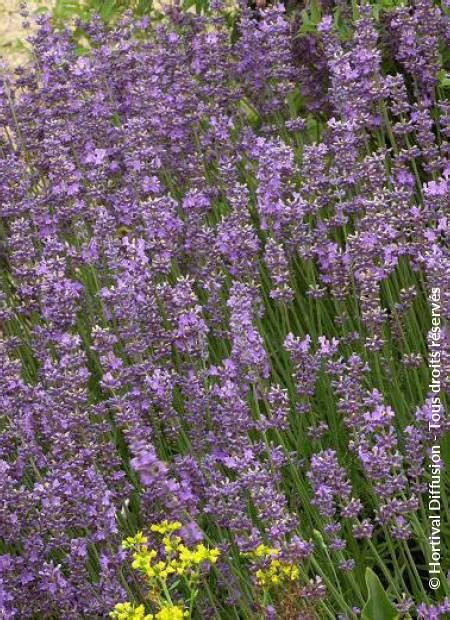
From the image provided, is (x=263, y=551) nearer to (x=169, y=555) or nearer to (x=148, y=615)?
(x=169, y=555)

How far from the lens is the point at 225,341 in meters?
4.24

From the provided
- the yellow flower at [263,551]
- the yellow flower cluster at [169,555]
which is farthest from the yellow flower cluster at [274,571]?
the yellow flower cluster at [169,555]

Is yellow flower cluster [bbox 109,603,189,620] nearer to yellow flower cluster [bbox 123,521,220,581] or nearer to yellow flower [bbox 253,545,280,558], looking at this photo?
yellow flower cluster [bbox 123,521,220,581]

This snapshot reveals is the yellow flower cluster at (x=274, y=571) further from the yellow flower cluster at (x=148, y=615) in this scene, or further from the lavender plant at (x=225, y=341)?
the yellow flower cluster at (x=148, y=615)

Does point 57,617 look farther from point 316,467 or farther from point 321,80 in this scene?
point 321,80

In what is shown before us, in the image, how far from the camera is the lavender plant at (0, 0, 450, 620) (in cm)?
305

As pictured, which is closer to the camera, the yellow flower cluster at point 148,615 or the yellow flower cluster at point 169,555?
the yellow flower cluster at point 148,615

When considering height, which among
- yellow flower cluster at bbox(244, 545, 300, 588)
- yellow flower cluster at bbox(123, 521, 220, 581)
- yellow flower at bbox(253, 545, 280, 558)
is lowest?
yellow flower cluster at bbox(244, 545, 300, 588)

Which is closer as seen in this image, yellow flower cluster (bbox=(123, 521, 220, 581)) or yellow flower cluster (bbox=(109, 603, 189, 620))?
yellow flower cluster (bbox=(109, 603, 189, 620))

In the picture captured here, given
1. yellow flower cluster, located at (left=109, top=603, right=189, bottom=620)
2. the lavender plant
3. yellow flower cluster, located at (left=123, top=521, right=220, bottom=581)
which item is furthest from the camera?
the lavender plant

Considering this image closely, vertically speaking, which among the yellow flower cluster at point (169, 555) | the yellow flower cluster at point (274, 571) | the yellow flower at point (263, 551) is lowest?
the yellow flower cluster at point (274, 571)

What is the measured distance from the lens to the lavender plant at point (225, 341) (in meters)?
3.05

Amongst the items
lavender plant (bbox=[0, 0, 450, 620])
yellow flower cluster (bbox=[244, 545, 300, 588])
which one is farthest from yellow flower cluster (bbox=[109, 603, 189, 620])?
yellow flower cluster (bbox=[244, 545, 300, 588])

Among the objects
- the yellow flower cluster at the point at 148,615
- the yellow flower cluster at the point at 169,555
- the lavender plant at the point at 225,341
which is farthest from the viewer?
the lavender plant at the point at 225,341
